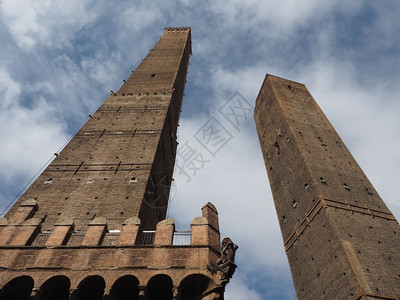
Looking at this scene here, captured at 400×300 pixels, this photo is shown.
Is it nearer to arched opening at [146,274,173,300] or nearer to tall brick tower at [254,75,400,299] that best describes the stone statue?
arched opening at [146,274,173,300]

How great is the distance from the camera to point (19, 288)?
573 centimetres

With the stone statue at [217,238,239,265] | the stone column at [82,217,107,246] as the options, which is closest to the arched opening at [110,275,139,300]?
the stone column at [82,217,107,246]

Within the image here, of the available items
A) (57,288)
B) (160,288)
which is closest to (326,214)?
(160,288)

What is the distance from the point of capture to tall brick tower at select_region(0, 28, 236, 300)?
554cm

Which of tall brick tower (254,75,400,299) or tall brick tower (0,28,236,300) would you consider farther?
tall brick tower (254,75,400,299)

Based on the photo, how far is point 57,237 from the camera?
646 centimetres

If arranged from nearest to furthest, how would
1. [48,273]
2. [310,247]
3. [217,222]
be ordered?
[48,273]
[217,222]
[310,247]

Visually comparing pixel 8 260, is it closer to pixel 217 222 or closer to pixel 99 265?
pixel 99 265

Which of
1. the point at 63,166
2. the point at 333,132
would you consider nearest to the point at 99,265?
the point at 63,166

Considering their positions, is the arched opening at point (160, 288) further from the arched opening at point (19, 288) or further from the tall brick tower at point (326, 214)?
the tall brick tower at point (326, 214)

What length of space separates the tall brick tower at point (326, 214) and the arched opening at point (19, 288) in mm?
11092

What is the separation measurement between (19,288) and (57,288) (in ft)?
2.18

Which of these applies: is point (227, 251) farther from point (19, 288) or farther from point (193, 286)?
point (19, 288)

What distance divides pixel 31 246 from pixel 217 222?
11.7 ft
